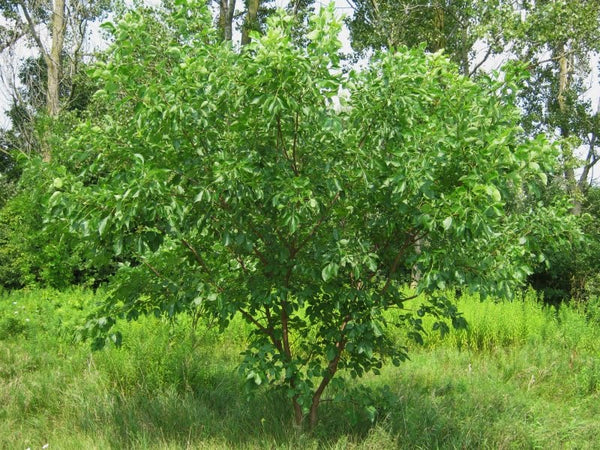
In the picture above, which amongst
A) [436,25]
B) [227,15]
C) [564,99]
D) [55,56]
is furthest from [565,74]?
[55,56]

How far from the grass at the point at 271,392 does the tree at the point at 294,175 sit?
85cm

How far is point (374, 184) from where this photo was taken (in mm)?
3721

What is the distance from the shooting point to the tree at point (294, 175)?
326 cm

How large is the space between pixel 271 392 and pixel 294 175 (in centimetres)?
238

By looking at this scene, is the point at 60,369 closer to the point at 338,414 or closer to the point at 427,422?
the point at 338,414

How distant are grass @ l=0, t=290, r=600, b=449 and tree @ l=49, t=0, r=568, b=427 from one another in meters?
0.85

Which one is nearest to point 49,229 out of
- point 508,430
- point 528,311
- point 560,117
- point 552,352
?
point 508,430

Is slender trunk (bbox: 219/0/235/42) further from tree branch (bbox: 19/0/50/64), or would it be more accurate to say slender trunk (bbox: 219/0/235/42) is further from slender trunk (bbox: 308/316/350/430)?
slender trunk (bbox: 308/316/350/430)

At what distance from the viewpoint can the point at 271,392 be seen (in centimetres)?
525

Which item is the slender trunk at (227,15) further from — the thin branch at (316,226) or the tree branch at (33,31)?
the thin branch at (316,226)

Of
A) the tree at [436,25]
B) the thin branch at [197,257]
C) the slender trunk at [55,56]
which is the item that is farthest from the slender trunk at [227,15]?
the thin branch at [197,257]

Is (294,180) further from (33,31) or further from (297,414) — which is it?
(33,31)

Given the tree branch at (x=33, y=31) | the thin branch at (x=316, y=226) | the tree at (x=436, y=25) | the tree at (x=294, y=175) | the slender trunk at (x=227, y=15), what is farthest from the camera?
the tree branch at (x=33, y=31)

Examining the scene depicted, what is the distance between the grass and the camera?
14.8 ft
